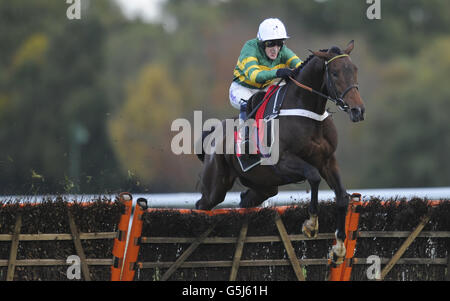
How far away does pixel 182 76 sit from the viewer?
32156mm

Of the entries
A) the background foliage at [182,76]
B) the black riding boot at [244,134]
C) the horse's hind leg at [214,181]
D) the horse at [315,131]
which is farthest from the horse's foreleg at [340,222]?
the background foliage at [182,76]

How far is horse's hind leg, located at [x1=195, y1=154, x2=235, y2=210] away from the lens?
903cm

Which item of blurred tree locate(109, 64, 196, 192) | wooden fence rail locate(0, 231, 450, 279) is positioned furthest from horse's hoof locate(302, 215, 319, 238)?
blurred tree locate(109, 64, 196, 192)

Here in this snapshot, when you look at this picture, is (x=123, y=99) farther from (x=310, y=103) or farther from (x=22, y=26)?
(x=310, y=103)

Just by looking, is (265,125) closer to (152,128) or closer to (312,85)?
(312,85)

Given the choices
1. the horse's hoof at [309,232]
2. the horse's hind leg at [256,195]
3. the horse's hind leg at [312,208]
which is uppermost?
the horse's hind leg at [256,195]

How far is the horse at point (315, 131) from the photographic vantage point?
7.44 metres

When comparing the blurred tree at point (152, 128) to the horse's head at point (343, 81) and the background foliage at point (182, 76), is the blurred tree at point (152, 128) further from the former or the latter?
the horse's head at point (343, 81)

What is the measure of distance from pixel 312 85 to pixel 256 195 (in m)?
1.73

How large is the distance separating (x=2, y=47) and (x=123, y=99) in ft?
20.3

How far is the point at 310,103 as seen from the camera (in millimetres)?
7898

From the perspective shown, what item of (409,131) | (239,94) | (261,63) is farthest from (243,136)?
(409,131)

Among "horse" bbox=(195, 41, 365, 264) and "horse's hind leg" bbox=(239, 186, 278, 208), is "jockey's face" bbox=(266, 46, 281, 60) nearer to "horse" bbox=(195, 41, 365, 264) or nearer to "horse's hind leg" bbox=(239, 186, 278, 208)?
"horse" bbox=(195, 41, 365, 264)

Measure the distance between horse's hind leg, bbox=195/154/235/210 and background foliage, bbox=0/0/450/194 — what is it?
16391 millimetres
